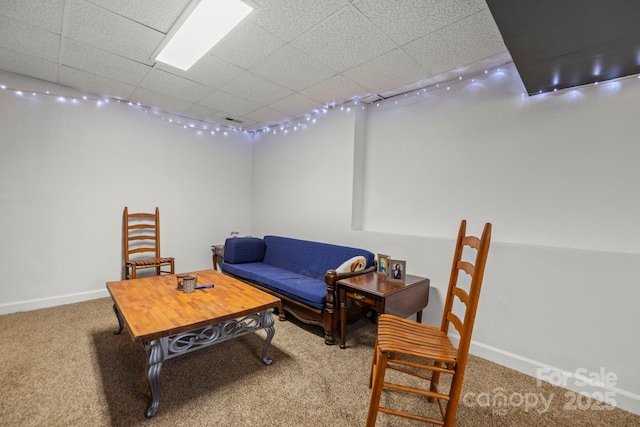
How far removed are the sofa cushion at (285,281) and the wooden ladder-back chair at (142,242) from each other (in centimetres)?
82

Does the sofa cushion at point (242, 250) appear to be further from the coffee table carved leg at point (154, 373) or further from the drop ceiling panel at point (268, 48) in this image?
the coffee table carved leg at point (154, 373)

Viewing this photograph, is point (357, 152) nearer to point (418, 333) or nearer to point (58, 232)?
point (418, 333)

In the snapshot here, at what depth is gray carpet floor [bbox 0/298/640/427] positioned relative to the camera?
153 cm

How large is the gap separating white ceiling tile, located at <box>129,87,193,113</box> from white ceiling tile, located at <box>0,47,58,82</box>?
2.22ft

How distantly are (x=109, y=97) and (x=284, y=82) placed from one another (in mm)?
2241

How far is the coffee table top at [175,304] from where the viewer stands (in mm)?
1615

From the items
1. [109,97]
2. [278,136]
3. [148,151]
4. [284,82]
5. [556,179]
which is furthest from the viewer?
[278,136]

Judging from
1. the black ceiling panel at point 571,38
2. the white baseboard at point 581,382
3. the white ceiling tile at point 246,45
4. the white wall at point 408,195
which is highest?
the white ceiling tile at point 246,45

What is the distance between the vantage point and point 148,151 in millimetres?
3668

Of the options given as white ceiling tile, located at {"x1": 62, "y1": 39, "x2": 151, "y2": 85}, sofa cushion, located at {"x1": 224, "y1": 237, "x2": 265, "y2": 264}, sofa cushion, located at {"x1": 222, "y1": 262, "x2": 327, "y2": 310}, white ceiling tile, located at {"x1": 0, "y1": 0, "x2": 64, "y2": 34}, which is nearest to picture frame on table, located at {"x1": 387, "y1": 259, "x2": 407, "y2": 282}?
sofa cushion, located at {"x1": 222, "y1": 262, "x2": 327, "y2": 310}

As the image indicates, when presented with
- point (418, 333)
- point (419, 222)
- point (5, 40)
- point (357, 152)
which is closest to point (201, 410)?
point (418, 333)

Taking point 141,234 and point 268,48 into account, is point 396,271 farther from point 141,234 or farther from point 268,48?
point 141,234

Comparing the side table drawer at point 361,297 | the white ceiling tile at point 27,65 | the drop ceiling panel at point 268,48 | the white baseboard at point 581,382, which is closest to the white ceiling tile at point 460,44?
the drop ceiling panel at point 268,48

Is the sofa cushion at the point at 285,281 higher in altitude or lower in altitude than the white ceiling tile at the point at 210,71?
lower
